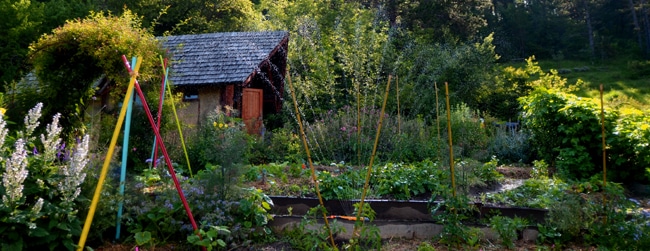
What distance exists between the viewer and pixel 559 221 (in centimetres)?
500

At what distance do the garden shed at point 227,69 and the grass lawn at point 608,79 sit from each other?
46.2 feet

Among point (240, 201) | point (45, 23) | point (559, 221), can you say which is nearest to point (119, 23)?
point (240, 201)

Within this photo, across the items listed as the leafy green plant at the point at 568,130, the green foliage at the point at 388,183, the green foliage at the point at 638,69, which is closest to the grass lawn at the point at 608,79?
the green foliage at the point at 638,69

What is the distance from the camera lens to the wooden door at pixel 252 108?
14220mm

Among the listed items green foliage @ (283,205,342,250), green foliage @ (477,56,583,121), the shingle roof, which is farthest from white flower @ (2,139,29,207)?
green foliage @ (477,56,583,121)

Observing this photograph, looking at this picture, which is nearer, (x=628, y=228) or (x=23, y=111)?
(x=628, y=228)

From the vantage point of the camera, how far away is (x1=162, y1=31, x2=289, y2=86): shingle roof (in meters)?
13.8

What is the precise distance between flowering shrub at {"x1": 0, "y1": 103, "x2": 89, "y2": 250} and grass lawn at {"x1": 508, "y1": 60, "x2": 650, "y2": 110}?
72.1ft

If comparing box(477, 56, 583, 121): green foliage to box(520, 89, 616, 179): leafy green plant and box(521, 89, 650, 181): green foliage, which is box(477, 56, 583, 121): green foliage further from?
box(521, 89, 650, 181): green foliage

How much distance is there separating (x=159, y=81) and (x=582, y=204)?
21.9 feet

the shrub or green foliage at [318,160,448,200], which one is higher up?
the shrub

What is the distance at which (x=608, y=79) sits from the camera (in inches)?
1176

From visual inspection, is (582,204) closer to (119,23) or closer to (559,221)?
(559,221)

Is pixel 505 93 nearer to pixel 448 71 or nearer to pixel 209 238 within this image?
pixel 448 71
